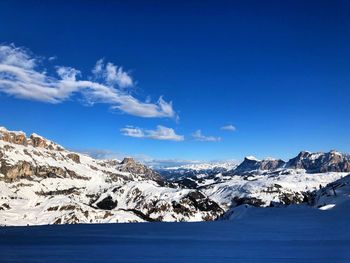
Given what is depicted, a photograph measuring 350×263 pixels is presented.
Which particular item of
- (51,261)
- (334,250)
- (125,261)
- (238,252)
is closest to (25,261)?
(51,261)

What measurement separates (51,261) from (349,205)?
137 m

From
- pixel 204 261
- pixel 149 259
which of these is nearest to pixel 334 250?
pixel 204 261

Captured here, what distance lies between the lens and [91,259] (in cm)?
9769

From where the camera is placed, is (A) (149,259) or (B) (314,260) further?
(A) (149,259)

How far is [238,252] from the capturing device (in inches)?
4104

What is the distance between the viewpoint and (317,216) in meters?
180

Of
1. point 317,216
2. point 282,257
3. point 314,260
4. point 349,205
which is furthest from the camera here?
point 349,205

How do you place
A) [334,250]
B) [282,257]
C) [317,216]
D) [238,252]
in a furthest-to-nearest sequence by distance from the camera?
[317,216] < [238,252] < [334,250] < [282,257]

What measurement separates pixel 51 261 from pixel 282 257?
45435 mm

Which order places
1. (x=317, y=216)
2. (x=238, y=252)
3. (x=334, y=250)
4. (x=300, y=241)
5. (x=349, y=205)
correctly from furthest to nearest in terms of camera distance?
1. (x=349, y=205)
2. (x=317, y=216)
3. (x=300, y=241)
4. (x=238, y=252)
5. (x=334, y=250)

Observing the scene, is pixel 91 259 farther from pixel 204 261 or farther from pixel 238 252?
pixel 238 252

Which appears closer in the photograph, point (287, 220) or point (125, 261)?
point (125, 261)

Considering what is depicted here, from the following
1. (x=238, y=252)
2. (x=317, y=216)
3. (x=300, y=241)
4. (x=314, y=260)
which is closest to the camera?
(x=314, y=260)

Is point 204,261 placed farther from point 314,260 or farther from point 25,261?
point 25,261
